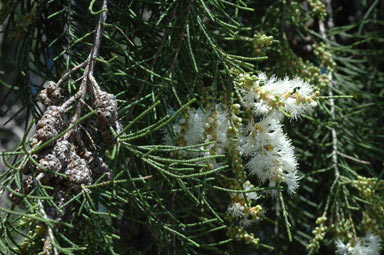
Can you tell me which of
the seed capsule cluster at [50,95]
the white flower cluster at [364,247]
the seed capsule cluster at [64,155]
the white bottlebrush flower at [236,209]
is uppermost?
the seed capsule cluster at [50,95]

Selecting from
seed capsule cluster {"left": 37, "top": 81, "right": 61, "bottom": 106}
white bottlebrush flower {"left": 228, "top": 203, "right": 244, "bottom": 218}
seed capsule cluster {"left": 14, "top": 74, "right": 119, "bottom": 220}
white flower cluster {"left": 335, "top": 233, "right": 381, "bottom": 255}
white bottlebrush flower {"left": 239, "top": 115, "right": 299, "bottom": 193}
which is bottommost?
white flower cluster {"left": 335, "top": 233, "right": 381, "bottom": 255}

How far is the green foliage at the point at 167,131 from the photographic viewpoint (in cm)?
103

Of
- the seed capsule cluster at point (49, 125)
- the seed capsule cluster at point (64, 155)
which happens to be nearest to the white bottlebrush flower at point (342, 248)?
the seed capsule cluster at point (64, 155)

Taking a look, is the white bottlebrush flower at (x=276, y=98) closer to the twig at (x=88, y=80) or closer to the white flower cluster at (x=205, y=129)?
the white flower cluster at (x=205, y=129)

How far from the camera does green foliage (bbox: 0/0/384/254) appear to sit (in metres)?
1.03

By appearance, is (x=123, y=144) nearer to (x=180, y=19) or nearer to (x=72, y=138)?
(x=72, y=138)

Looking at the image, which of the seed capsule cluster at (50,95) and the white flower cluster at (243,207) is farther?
the white flower cluster at (243,207)

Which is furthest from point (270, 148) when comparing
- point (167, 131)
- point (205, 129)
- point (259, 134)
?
point (167, 131)

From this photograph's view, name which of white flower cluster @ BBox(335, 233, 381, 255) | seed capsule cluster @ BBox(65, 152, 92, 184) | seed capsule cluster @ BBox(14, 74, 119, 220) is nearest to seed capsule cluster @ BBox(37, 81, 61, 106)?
seed capsule cluster @ BBox(14, 74, 119, 220)

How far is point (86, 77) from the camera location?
3.72 ft

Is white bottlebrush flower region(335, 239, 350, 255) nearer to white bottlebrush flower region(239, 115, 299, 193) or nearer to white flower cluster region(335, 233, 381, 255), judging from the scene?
white flower cluster region(335, 233, 381, 255)

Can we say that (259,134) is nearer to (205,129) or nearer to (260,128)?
(260,128)

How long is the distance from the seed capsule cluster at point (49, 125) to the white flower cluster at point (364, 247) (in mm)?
1002

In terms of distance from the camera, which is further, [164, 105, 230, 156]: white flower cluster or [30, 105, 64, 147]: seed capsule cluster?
[164, 105, 230, 156]: white flower cluster
